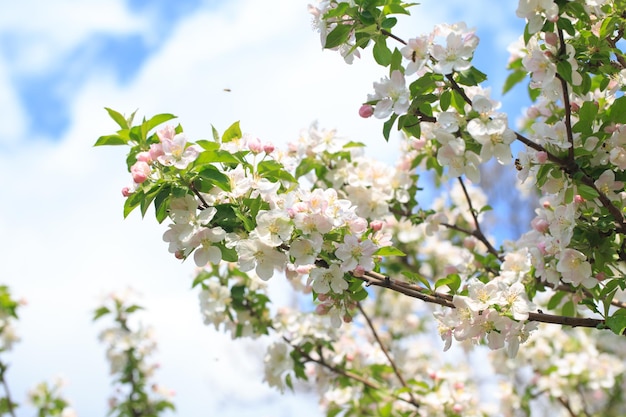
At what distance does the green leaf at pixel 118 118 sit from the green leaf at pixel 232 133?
0.28 meters

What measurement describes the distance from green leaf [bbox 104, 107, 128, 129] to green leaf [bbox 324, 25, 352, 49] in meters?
0.62

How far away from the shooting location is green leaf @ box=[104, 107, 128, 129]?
74.0 inches

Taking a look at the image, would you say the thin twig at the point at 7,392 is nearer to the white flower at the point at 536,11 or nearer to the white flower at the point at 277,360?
the white flower at the point at 277,360

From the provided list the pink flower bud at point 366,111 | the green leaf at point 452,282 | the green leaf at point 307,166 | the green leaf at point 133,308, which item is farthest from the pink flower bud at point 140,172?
the green leaf at point 133,308

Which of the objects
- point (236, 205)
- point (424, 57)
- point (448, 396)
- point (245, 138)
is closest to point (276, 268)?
point (236, 205)

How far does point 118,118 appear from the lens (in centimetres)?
189

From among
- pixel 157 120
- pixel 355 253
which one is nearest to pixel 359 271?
pixel 355 253

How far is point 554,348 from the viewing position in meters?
4.21

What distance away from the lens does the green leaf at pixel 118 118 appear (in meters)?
1.88

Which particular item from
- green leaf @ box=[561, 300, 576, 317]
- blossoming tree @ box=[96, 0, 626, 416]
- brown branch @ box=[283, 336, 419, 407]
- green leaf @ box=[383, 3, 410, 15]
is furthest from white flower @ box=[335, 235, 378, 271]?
brown branch @ box=[283, 336, 419, 407]

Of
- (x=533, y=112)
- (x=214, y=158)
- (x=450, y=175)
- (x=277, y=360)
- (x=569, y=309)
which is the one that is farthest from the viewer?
(x=277, y=360)

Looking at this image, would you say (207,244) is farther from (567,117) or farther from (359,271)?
(567,117)

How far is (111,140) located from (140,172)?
0.31m

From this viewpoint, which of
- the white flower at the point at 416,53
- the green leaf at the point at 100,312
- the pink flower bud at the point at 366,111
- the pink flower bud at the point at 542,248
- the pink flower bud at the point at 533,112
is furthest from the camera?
the green leaf at the point at 100,312
